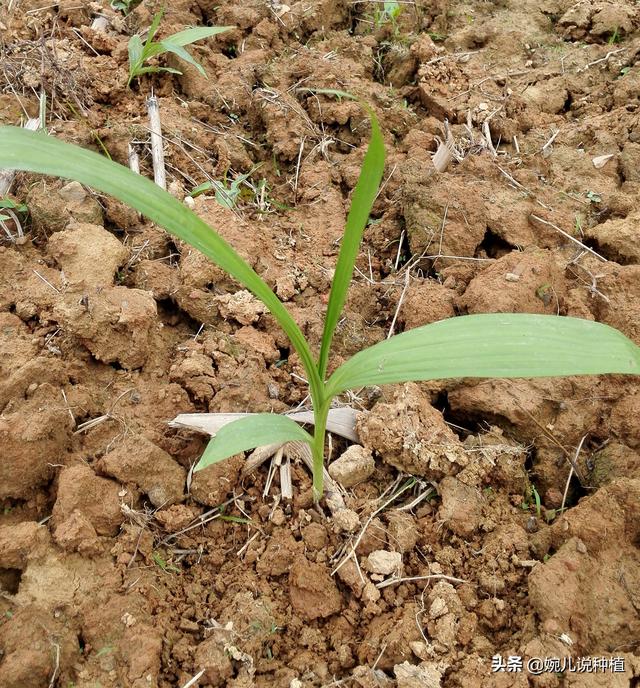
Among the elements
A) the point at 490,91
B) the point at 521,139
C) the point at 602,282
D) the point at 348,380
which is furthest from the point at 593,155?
the point at 348,380

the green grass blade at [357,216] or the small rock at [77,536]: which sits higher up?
the green grass blade at [357,216]

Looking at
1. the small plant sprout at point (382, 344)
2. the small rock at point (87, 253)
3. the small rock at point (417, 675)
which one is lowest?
the small rock at point (417, 675)

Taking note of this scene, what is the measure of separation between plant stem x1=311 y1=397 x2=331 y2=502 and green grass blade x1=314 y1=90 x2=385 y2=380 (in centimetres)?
6

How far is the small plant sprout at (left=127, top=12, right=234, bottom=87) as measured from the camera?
190cm

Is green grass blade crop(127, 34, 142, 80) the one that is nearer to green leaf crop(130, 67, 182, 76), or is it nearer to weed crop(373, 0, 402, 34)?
green leaf crop(130, 67, 182, 76)

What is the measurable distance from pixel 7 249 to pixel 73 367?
39 centimetres

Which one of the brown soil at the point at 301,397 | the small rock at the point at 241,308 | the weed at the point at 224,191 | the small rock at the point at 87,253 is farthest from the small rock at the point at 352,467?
the weed at the point at 224,191

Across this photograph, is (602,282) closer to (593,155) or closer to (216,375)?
(593,155)

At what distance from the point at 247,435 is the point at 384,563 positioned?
398 mm

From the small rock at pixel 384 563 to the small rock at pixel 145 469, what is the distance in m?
0.41

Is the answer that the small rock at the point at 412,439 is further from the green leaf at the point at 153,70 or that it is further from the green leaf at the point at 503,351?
the green leaf at the point at 153,70

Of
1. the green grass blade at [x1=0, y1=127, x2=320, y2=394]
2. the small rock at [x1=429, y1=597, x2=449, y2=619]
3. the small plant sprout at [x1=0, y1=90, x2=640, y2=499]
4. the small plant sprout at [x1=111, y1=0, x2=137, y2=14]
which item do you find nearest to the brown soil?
the small rock at [x1=429, y1=597, x2=449, y2=619]

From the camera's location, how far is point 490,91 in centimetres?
225

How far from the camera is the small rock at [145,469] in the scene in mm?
1229
